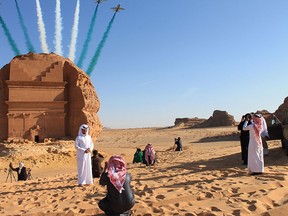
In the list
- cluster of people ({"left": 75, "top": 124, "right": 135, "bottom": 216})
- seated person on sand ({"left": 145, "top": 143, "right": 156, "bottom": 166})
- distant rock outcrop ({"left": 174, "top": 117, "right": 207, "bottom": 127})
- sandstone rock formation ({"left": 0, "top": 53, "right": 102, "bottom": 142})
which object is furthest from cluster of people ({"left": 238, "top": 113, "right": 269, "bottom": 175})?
distant rock outcrop ({"left": 174, "top": 117, "right": 207, "bottom": 127})

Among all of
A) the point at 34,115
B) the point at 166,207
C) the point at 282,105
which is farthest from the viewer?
the point at 282,105

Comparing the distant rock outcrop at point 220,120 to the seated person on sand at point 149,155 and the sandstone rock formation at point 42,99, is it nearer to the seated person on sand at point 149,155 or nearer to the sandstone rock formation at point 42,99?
the sandstone rock formation at point 42,99


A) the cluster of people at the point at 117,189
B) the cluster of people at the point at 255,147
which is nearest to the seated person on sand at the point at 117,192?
A: the cluster of people at the point at 117,189

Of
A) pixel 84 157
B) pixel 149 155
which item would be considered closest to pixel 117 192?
pixel 84 157

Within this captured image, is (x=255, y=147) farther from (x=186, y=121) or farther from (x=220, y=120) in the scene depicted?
(x=186, y=121)

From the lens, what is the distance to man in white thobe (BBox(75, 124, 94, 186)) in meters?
8.12

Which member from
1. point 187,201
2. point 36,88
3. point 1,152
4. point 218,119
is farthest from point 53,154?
point 218,119

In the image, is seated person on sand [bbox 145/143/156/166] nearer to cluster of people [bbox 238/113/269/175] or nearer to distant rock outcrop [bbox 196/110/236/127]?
cluster of people [bbox 238/113/269/175]

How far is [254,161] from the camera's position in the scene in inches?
297

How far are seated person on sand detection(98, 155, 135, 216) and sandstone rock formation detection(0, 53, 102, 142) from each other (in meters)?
16.4

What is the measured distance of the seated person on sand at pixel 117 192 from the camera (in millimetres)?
4438

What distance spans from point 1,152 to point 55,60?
7.09m

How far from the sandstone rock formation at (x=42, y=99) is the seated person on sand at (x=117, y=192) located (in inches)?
647

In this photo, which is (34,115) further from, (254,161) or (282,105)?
(282,105)
